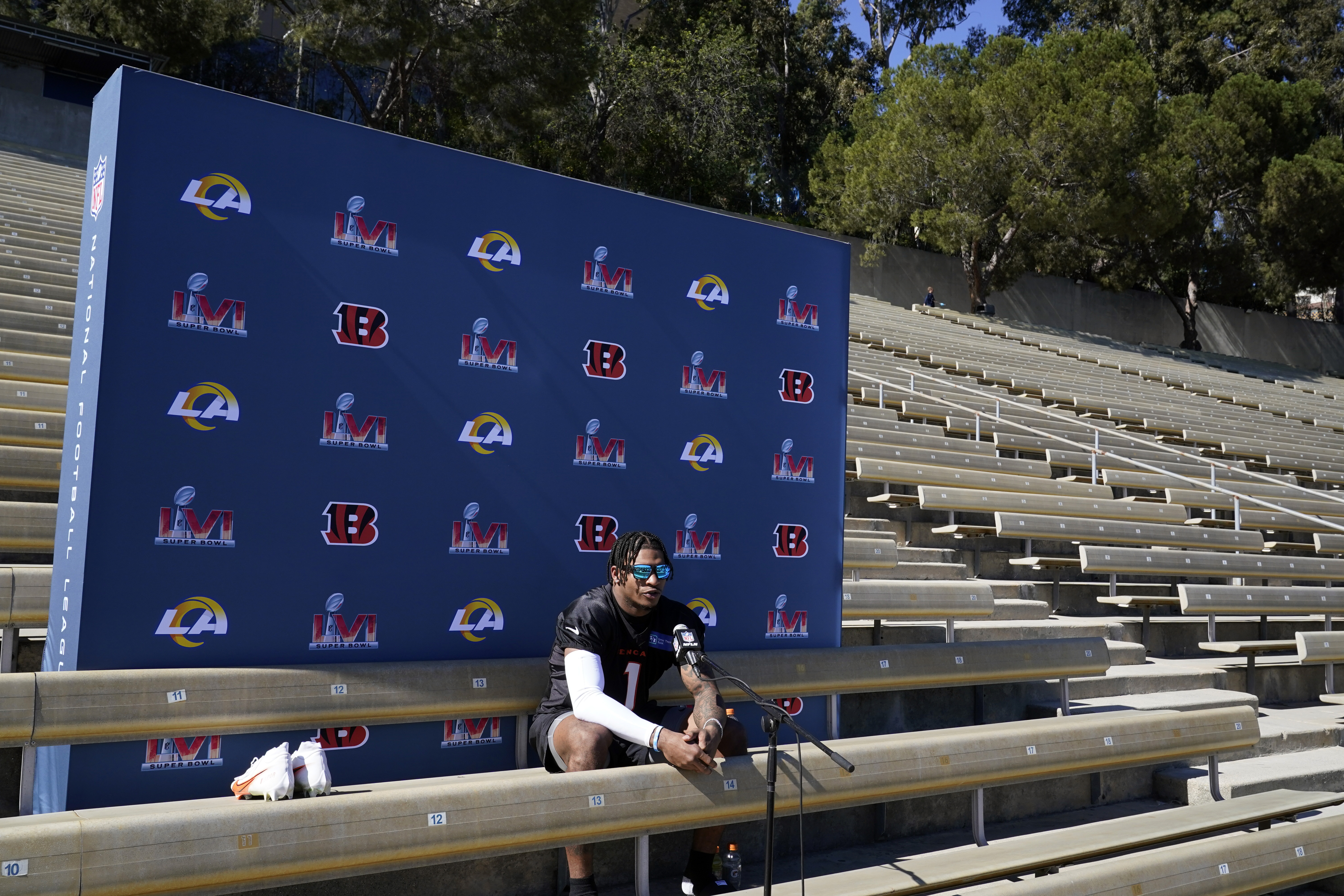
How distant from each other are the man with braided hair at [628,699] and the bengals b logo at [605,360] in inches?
29.2

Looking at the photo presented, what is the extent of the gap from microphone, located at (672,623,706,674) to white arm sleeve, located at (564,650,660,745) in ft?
0.71

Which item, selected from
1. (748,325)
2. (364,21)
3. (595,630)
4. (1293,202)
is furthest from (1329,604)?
(1293,202)

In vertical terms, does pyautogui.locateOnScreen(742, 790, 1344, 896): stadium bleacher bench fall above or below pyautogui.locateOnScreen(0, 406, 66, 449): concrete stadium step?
below

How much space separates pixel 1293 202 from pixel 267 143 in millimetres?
30739

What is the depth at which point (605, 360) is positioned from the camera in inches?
153

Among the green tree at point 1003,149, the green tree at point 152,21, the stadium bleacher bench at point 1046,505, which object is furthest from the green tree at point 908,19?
the stadium bleacher bench at point 1046,505

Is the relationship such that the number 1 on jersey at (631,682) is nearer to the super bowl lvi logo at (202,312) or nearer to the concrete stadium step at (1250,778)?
the super bowl lvi logo at (202,312)

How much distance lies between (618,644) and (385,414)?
1.10 m

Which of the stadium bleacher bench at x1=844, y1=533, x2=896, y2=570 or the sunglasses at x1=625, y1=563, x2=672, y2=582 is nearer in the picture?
the sunglasses at x1=625, y1=563, x2=672, y2=582

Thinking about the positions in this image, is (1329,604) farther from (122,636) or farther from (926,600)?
(122,636)

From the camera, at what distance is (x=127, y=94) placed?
3002mm

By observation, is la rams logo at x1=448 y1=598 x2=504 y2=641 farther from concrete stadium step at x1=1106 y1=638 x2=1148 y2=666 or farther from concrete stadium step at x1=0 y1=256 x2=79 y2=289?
concrete stadium step at x1=0 y1=256 x2=79 y2=289

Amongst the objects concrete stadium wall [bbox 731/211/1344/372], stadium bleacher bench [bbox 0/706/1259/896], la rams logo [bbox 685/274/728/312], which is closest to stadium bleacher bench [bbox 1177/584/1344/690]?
stadium bleacher bench [bbox 0/706/1259/896]

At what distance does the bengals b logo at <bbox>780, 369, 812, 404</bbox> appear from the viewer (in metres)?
4.36
